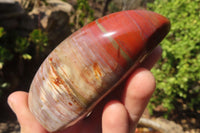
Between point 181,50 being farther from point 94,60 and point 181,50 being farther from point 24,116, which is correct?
point 24,116

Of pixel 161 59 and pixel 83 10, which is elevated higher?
pixel 83 10

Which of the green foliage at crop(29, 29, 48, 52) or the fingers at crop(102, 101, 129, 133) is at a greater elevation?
the fingers at crop(102, 101, 129, 133)

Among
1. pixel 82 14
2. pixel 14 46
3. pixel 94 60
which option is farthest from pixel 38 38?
pixel 94 60

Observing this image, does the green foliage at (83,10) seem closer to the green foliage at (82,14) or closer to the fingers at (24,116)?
the green foliage at (82,14)

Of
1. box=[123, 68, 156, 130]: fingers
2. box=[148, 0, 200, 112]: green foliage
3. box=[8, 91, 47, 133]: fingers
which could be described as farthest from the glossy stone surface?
box=[148, 0, 200, 112]: green foliage

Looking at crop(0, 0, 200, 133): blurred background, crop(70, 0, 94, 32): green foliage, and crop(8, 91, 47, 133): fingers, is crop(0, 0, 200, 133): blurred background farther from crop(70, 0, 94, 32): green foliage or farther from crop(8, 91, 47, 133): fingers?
crop(8, 91, 47, 133): fingers

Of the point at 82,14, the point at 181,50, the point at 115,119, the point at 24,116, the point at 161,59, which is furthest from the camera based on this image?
the point at 82,14

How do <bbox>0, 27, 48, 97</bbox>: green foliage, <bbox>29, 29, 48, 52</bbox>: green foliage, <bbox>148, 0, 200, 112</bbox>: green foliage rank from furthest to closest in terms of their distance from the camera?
<bbox>29, 29, 48, 52</bbox>: green foliage < <bbox>0, 27, 48, 97</bbox>: green foliage < <bbox>148, 0, 200, 112</bbox>: green foliage
